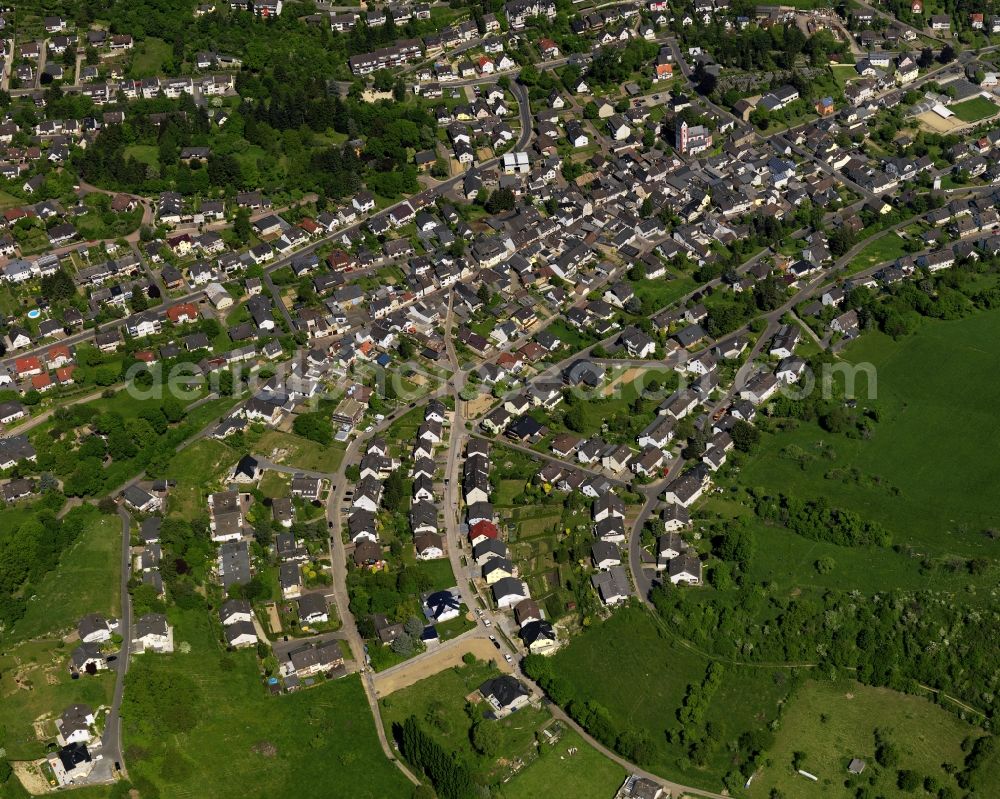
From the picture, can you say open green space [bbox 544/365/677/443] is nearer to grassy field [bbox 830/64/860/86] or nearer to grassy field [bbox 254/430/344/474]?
grassy field [bbox 254/430/344/474]

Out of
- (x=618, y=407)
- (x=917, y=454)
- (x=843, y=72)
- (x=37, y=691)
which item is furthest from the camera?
(x=843, y=72)

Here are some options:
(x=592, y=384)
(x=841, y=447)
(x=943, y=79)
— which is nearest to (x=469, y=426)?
(x=592, y=384)

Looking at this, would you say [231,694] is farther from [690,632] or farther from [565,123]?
[565,123]

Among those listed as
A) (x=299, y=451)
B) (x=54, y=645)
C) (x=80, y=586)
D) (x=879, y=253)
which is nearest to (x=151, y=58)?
(x=299, y=451)

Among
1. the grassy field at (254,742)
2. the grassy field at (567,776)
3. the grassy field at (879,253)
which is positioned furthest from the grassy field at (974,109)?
the grassy field at (254,742)

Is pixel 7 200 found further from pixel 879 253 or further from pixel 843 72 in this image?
pixel 843 72

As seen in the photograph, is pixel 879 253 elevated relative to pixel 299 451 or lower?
elevated

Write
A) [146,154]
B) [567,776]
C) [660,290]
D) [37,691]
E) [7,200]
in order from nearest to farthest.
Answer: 1. [567,776]
2. [37,691]
3. [660,290]
4. [7,200]
5. [146,154]

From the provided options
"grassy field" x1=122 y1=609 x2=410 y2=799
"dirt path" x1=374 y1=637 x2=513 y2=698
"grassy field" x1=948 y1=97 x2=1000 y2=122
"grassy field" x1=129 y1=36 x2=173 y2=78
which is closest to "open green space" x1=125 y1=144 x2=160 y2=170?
"grassy field" x1=129 y1=36 x2=173 y2=78
